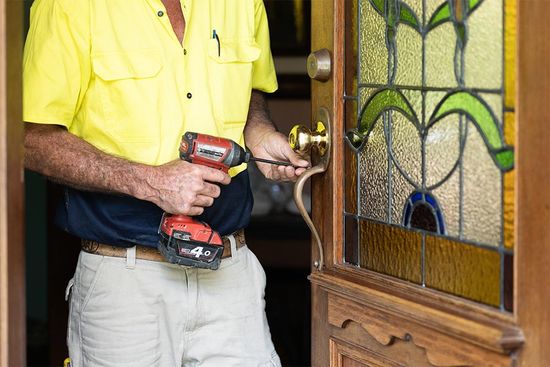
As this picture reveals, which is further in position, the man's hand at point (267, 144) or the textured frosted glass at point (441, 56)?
the man's hand at point (267, 144)

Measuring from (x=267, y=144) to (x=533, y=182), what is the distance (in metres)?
1.03

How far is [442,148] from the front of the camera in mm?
2086

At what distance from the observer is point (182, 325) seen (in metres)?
2.56

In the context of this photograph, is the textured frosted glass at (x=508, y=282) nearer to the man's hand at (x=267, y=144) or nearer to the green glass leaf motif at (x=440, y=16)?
the green glass leaf motif at (x=440, y=16)

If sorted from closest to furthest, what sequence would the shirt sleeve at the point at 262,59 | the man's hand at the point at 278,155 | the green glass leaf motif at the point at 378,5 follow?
the green glass leaf motif at the point at 378,5
the man's hand at the point at 278,155
the shirt sleeve at the point at 262,59

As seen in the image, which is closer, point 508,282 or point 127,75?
point 508,282

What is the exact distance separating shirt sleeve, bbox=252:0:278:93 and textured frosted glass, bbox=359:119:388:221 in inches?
21.6

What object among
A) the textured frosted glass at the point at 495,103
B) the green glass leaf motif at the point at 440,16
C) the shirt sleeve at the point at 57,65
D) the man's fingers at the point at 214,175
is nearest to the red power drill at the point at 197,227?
the man's fingers at the point at 214,175

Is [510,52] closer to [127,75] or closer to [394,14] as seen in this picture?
[394,14]

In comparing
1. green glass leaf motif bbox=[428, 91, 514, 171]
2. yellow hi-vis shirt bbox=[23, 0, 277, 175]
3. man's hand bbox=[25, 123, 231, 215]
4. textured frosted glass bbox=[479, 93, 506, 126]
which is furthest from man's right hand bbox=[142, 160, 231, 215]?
textured frosted glass bbox=[479, 93, 506, 126]

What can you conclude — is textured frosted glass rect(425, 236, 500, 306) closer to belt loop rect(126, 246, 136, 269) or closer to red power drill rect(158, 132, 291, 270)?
red power drill rect(158, 132, 291, 270)

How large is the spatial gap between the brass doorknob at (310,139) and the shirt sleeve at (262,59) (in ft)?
1.19

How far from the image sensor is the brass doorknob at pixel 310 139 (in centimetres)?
251

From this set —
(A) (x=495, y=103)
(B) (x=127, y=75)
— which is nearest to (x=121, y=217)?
(B) (x=127, y=75)
